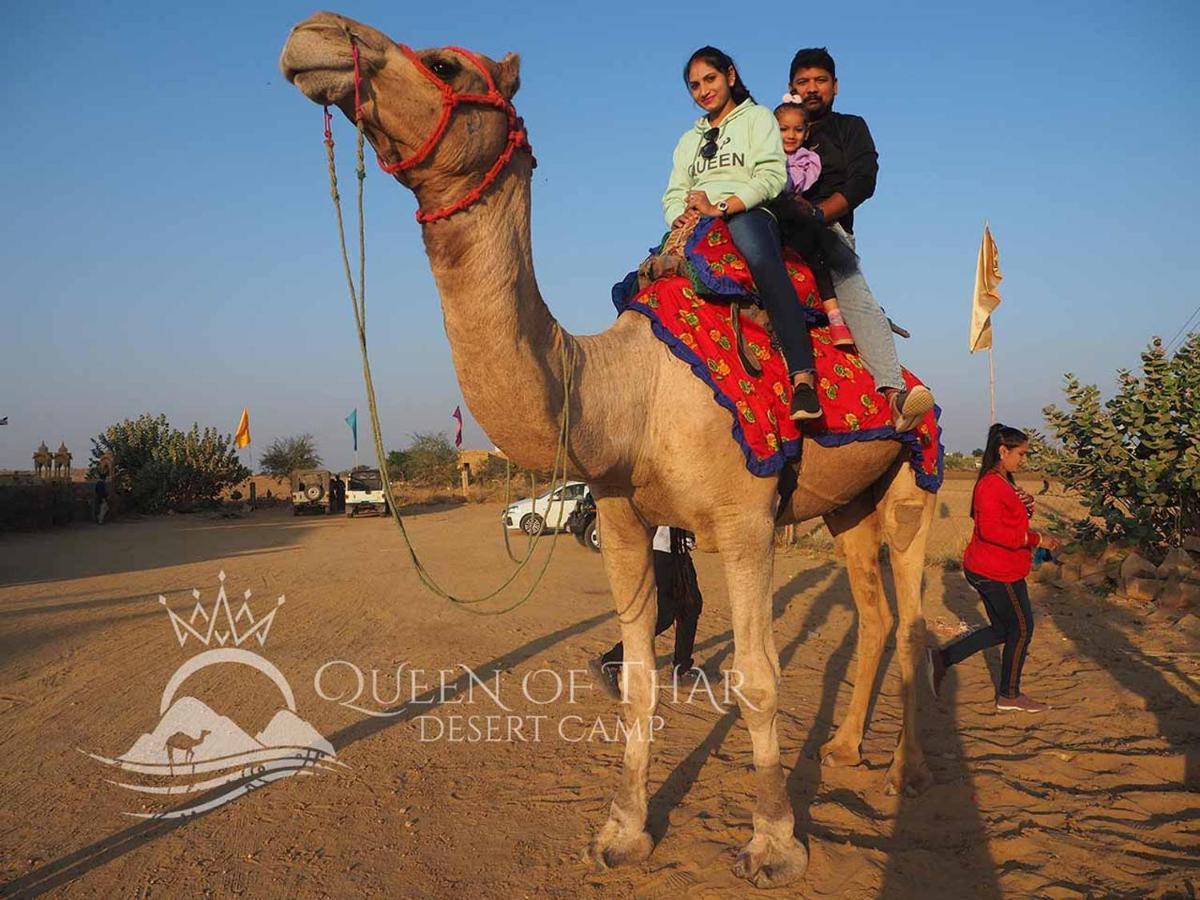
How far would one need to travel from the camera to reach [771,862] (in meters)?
3.54

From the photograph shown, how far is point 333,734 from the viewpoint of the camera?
5449mm

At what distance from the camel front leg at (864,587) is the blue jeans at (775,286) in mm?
1911

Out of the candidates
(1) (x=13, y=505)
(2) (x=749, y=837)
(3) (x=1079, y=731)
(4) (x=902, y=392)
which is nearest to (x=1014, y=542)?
(3) (x=1079, y=731)

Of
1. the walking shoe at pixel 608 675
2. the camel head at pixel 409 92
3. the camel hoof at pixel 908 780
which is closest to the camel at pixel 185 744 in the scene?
the walking shoe at pixel 608 675

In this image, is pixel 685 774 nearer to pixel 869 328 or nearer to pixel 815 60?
pixel 869 328

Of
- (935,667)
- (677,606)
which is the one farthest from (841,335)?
(935,667)

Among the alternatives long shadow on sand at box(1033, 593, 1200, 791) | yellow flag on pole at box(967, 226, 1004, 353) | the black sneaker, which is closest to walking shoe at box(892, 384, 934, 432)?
the black sneaker

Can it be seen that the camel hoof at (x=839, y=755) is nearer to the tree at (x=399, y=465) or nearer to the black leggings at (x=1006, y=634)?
the black leggings at (x=1006, y=634)

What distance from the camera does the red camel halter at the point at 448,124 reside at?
2523mm

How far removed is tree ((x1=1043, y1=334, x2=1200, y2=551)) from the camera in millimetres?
9852

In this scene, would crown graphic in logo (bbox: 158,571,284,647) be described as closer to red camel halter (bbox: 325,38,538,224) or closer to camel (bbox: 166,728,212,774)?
camel (bbox: 166,728,212,774)

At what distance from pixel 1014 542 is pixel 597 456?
4.26 m

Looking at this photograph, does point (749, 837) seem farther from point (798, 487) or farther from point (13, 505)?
point (13, 505)

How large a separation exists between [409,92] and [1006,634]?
18.5ft
